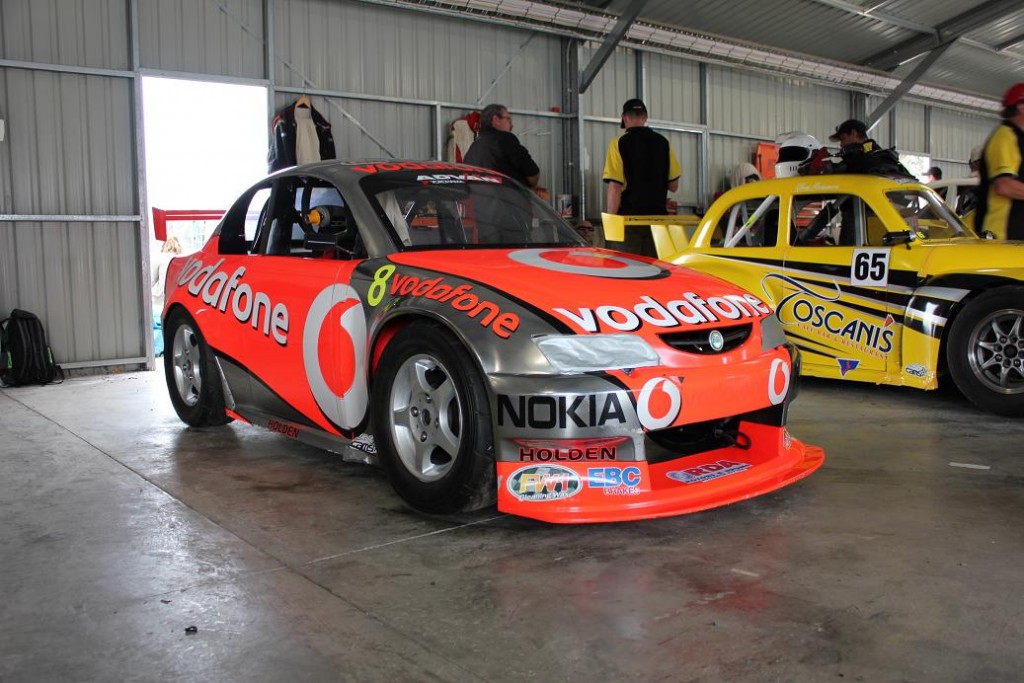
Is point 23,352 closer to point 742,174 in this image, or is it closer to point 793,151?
point 793,151

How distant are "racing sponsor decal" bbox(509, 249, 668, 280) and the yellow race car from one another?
2.52 m

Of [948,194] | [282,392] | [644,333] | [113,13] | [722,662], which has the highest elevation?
[113,13]

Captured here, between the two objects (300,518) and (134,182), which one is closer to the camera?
(300,518)

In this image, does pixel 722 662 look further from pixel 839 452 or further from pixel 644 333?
pixel 839 452

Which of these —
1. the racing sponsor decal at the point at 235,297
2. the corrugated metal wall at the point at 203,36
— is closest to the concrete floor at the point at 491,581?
the racing sponsor decal at the point at 235,297

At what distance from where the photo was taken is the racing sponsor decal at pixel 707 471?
3305 millimetres

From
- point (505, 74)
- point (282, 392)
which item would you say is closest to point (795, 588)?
point (282, 392)

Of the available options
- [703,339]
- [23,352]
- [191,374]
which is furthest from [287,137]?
[703,339]

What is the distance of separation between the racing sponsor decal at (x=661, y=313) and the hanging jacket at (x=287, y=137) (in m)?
6.68

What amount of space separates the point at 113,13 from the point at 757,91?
10.3 meters

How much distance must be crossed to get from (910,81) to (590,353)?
573 inches

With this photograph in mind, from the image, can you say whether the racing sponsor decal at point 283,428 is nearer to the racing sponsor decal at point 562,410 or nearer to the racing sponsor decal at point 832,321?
the racing sponsor decal at point 562,410

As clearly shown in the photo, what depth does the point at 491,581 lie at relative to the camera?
9.25ft

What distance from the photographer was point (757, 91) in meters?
14.9
